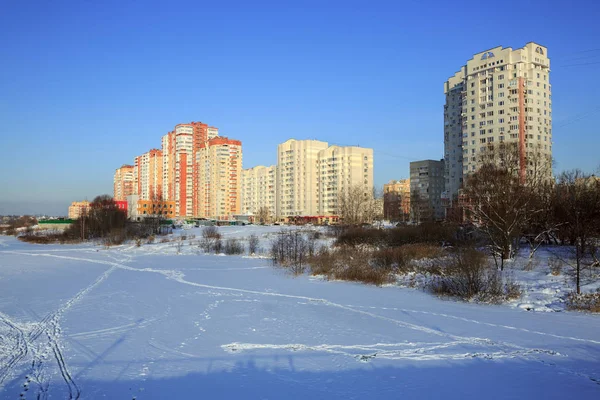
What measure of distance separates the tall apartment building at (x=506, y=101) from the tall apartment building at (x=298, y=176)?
1970 inches

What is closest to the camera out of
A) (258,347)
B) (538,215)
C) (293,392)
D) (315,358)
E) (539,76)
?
(293,392)

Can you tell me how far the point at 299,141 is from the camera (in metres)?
118

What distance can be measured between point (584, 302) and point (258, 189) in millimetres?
124793

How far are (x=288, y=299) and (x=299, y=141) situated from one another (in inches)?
4142

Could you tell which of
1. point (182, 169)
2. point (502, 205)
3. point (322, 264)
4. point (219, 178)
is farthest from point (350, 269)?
point (182, 169)

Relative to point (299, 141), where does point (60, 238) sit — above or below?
Result: below

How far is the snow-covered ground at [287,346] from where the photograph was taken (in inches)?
264

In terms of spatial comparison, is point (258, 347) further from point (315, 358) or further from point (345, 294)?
point (345, 294)

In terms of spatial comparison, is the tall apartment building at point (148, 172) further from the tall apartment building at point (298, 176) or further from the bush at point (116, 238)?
the bush at point (116, 238)

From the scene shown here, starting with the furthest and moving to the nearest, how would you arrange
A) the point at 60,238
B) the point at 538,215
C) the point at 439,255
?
the point at 60,238 < the point at 538,215 < the point at 439,255

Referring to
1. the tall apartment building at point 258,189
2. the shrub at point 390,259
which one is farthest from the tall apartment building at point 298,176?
the shrub at point 390,259

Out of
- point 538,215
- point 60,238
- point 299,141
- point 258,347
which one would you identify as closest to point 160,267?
point 258,347

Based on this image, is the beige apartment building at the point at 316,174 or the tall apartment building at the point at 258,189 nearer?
the beige apartment building at the point at 316,174

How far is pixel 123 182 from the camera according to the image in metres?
177
